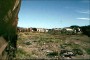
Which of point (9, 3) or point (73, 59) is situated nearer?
point (9, 3)

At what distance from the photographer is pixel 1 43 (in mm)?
3365

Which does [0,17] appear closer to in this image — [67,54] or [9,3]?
[9,3]

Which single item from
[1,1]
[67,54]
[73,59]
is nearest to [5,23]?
[1,1]

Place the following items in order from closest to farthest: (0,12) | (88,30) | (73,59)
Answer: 1. (0,12)
2. (73,59)
3. (88,30)

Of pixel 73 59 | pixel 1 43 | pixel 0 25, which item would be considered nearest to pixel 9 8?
pixel 0 25

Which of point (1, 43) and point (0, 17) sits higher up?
point (0, 17)

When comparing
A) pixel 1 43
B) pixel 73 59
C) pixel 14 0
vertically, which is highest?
pixel 14 0

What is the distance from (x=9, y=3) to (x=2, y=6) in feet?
0.61

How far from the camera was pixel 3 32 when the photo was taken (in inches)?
146

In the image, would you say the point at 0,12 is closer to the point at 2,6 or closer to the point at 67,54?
the point at 2,6

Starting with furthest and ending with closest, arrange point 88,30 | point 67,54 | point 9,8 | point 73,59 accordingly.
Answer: point 88,30
point 67,54
point 73,59
point 9,8

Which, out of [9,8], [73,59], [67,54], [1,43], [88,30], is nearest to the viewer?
[1,43]

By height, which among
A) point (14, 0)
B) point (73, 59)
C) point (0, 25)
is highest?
point (14, 0)

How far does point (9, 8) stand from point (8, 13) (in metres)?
0.11
